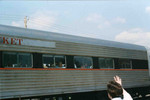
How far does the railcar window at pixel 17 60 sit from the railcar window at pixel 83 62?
2499 mm

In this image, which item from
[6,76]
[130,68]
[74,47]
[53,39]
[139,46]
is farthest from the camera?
[139,46]

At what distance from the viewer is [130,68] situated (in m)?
14.0

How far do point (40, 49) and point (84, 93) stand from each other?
3.18 meters

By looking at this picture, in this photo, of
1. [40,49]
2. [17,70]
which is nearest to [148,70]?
[40,49]

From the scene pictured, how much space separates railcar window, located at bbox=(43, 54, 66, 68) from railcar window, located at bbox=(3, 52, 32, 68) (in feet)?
2.36

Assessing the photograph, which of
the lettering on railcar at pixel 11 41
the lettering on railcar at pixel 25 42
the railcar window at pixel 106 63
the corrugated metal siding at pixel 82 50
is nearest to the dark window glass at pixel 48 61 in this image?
the corrugated metal siding at pixel 82 50

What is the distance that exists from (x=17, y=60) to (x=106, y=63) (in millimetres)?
5340

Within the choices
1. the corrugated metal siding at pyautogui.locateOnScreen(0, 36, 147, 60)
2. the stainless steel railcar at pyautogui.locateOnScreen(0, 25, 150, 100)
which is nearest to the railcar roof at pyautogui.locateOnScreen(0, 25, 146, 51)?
the stainless steel railcar at pyautogui.locateOnScreen(0, 25, 150, 100)

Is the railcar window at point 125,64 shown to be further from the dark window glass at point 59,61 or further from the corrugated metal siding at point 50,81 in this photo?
the dark window glass at point 59,61

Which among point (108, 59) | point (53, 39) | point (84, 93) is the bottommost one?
point (84, 93)

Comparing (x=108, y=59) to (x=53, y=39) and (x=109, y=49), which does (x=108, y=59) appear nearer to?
(x=109, y=49)

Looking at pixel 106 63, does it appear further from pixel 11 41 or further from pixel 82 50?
pixel 11 41

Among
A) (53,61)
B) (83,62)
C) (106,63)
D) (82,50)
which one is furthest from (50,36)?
(106,63)

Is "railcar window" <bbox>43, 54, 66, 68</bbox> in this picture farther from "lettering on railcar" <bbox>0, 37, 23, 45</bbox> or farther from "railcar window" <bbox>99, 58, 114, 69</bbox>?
"railcar window" <bbox>99, 58, 114, 69</bbox>
